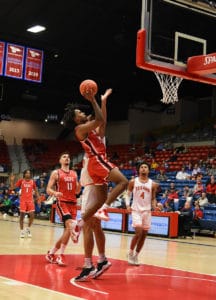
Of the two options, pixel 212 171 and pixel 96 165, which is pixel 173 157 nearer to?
pixel 212 171

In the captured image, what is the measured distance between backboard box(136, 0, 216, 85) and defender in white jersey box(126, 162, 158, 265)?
2.18m

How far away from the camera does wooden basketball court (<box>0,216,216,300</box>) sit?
5.74m

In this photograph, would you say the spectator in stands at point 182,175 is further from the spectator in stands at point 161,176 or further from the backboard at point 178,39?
the backboard at point 178,39

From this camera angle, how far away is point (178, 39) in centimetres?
1034

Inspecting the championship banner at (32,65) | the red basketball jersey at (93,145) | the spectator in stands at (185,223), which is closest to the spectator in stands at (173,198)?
the spectator in stands at (185,223)

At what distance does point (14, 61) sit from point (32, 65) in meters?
0.72

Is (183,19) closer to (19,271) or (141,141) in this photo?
(19,271)

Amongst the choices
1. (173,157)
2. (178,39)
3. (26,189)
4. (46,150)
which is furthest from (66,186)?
(46,150)

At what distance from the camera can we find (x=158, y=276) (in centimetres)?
736

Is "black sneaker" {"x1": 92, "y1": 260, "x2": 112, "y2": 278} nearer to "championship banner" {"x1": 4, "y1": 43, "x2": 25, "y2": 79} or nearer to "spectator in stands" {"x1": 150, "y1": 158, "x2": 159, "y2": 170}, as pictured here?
"championship banner" {"x1": 4, "y1": 43, "x2": 25, "y2": 79}

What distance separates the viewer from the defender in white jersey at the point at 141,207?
29.0 ft

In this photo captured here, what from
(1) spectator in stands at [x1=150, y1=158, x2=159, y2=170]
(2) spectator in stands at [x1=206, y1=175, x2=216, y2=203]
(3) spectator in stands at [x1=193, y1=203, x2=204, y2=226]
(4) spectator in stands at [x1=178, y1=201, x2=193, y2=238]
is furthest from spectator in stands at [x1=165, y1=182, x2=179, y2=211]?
(1) spectator in stands at [x1=150, y1=158, x2=159, y2=170]

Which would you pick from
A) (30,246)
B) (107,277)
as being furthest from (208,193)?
(107,277)

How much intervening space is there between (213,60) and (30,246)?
5563mm
